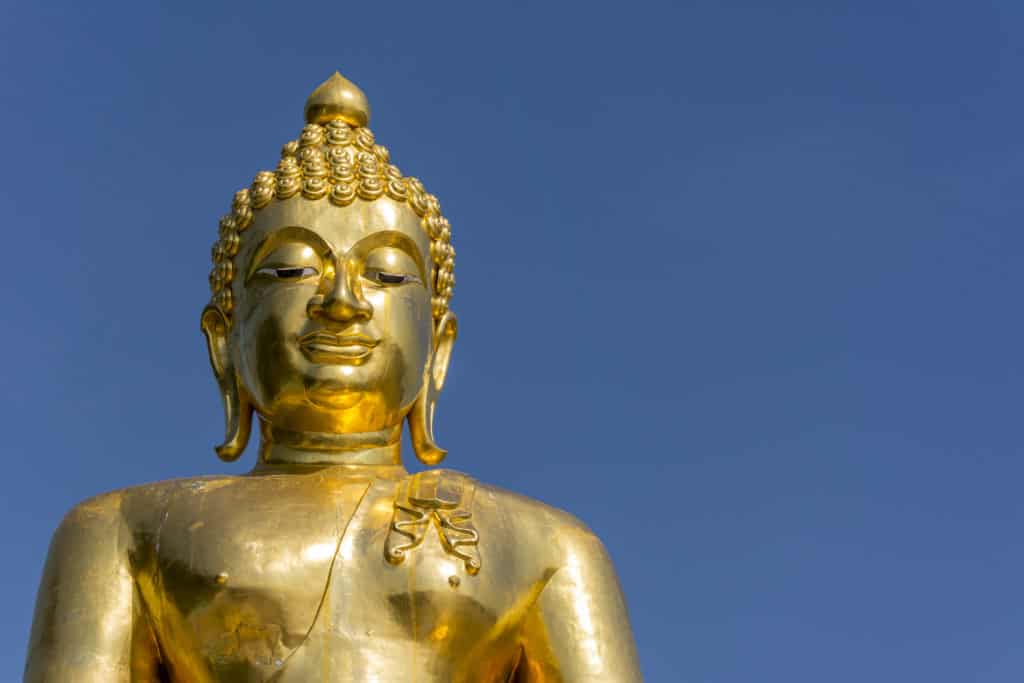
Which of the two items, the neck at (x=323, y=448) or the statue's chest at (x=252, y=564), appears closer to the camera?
the statue's chest at (x=252, y=564)

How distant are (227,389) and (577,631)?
88.1 inches

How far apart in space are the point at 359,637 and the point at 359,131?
2998 millimetres

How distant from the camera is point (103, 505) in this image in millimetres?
10836

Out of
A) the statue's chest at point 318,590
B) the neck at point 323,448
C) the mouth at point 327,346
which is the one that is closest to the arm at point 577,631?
the statue's chest at point 318,590

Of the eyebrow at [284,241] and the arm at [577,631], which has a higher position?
the eyebrow at [284,241]

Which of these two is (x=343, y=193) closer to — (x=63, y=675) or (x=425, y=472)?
(x=425, y=472)

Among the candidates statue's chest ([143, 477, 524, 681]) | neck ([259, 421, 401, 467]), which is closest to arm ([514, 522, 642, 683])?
statue's chest ([143, 477, 524, 681])

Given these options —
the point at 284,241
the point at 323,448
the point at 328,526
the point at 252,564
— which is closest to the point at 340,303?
the point at 284,241

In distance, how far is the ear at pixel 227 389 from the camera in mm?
11414

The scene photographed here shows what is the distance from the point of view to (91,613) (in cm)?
1047

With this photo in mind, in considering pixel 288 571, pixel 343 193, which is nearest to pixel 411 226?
pixel 343 193

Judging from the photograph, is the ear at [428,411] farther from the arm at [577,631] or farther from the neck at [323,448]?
the arm at [577,631]

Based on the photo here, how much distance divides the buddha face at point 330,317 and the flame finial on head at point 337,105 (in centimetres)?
79

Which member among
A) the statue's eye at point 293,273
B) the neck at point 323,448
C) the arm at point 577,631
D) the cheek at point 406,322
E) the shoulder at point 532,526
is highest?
the statue's eye at point 293,273
